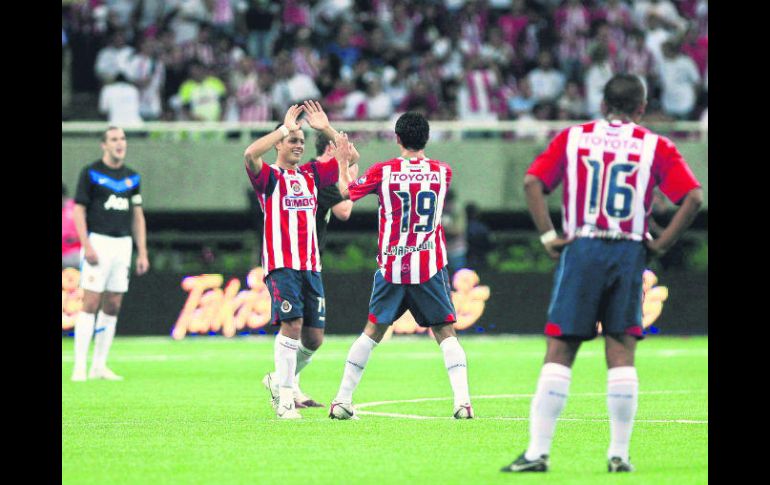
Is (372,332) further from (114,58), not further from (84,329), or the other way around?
(114,58)

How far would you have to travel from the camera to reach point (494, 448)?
9.41 m

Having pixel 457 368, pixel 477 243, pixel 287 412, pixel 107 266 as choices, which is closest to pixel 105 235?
pixel 107 266

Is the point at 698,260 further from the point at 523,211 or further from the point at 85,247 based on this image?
the point at 85,247

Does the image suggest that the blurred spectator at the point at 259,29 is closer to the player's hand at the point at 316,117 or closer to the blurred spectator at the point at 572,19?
the blurred spectator at the point at 572,19

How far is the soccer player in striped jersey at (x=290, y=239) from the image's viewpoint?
1134 centimetres

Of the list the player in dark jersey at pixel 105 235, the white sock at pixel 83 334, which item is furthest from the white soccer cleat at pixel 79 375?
the white sock at pixel 83 334

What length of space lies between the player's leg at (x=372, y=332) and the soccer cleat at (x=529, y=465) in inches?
123

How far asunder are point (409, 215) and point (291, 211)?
1.01 metres

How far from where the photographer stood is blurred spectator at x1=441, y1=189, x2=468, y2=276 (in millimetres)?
23641

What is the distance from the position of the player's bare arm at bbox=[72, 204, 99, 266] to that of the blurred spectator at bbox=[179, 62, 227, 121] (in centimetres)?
992

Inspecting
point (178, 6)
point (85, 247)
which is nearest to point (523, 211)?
point (178, 6)
